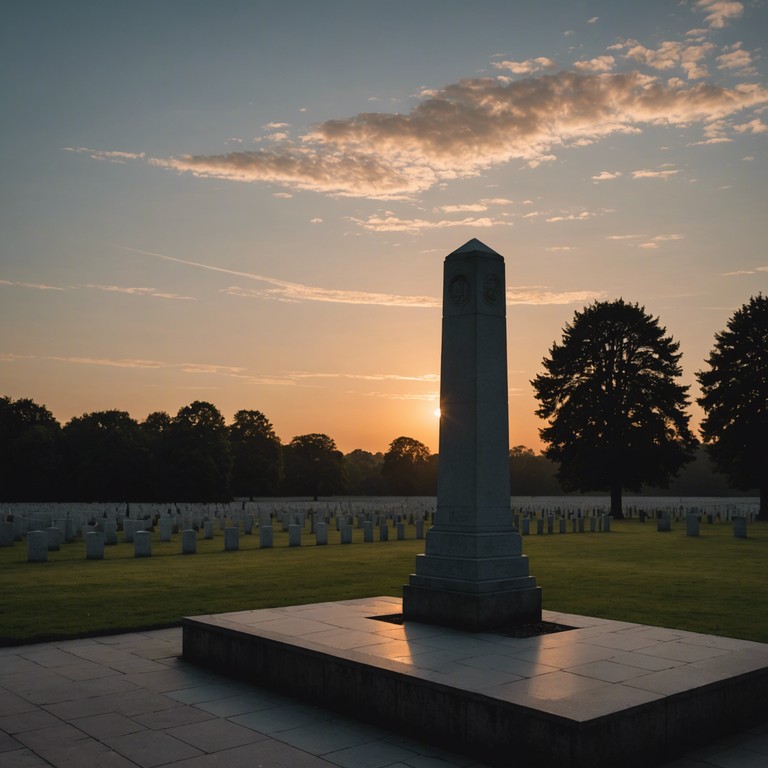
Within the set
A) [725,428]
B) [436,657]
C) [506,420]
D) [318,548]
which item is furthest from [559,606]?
[725,428]

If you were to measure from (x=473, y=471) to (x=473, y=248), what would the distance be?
2.82 metres

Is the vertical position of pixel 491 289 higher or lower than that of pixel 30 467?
higher

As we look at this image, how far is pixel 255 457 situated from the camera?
86.6 metres

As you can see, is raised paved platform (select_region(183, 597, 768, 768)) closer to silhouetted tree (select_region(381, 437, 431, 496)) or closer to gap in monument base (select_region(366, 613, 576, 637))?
gap in monument base (select_region(366, 613, 576, 637))

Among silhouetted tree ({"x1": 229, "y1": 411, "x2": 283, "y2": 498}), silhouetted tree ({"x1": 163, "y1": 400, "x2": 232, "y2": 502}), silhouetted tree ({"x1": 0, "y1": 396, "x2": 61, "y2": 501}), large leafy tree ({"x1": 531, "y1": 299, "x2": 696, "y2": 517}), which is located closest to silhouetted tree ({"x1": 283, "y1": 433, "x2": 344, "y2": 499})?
silhouetted tree ({"x1": 229, "y1": 411, "x2": 283, "y2": 498})

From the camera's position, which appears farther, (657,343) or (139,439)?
(139,439)

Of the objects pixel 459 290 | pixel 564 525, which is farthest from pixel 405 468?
pixel 459 290

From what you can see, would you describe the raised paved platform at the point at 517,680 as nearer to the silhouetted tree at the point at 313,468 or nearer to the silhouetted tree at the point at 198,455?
the silhouetted tree at the point at 198,455

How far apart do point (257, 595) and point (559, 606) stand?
17.2 feet

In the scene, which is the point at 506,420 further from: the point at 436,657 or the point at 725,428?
the point at 725,428

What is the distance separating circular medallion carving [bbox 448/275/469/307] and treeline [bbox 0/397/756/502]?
5940 centimetres

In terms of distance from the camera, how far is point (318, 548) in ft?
80.8

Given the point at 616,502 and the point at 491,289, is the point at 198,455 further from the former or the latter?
the point at 491,289

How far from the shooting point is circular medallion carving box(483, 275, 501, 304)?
9648 millimetres
